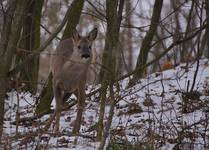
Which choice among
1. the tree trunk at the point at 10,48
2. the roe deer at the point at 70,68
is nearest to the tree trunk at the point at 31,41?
the roe deer at the point at 70,68

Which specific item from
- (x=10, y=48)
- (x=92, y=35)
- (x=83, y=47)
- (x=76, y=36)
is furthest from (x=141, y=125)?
(x=10, y=48)

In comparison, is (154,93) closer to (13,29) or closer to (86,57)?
(86,57)

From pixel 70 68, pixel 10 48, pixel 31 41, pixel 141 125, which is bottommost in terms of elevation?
pixel 141 125

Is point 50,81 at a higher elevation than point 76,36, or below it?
below

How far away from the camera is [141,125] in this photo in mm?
9031

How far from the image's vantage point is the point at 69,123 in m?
10.3

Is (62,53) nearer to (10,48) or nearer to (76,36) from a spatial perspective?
(76,36)

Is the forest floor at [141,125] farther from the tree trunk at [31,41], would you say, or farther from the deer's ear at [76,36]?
the deer's ear at [76,36]

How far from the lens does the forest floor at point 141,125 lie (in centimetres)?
757

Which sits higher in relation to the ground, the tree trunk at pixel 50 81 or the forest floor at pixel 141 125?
the tree trunk at pixel 50 81

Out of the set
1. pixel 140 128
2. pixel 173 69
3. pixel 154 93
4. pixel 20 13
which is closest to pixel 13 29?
pixel 20 13

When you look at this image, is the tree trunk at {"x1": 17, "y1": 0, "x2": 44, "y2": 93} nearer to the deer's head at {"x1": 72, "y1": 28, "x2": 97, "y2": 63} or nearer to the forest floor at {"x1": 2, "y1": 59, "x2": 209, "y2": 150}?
the forest floor at {"x1": 2, "y1": 59, "x2": 209, "y2": 150}

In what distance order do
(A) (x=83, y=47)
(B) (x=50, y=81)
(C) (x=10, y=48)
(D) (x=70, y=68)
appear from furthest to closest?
1. (B) (x=50, y=81)
2. (D) (x=70, y=68)
3. (A) (x=83, y=47)
4. (C) (x=10, y=48)

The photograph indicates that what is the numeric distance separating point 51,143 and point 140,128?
137 centimetres
